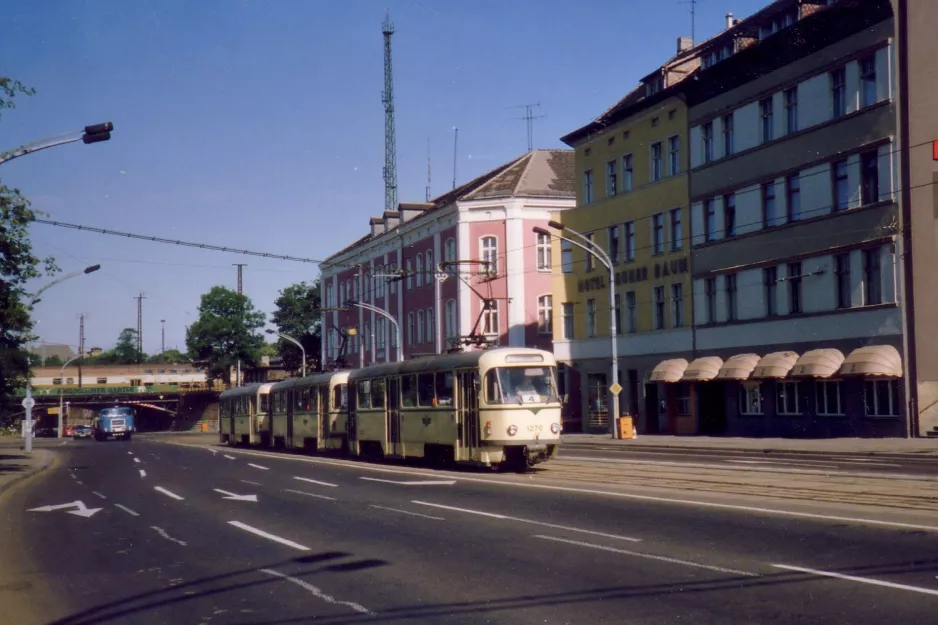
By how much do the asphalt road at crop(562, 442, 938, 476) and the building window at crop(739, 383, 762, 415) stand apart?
8.08 metres

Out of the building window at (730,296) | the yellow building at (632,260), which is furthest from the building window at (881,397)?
the yellow building at (632,260)

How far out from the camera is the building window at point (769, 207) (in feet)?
133

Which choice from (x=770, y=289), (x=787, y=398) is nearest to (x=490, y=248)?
(x=770, y=289)

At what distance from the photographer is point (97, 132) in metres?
21.0

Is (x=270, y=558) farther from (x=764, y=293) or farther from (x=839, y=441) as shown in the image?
(x=764, y=293)

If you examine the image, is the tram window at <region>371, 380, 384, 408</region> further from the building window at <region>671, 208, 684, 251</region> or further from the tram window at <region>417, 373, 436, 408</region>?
the building window at <region>671, 208, 684, 251</region>

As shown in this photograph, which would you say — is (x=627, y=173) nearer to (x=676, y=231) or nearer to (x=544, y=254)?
(x=676, y=231)

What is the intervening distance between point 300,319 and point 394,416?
80.8m

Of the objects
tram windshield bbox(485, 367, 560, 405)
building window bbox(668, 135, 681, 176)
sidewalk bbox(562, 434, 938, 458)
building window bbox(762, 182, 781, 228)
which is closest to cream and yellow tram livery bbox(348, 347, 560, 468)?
tram windshield bbox(485, 367, 560, 405)

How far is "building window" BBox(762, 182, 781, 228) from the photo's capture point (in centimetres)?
4056

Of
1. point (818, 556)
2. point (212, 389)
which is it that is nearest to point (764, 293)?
point (818, 556)

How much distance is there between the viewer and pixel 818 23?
123ft

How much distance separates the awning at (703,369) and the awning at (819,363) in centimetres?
524

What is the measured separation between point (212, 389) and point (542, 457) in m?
96.8
